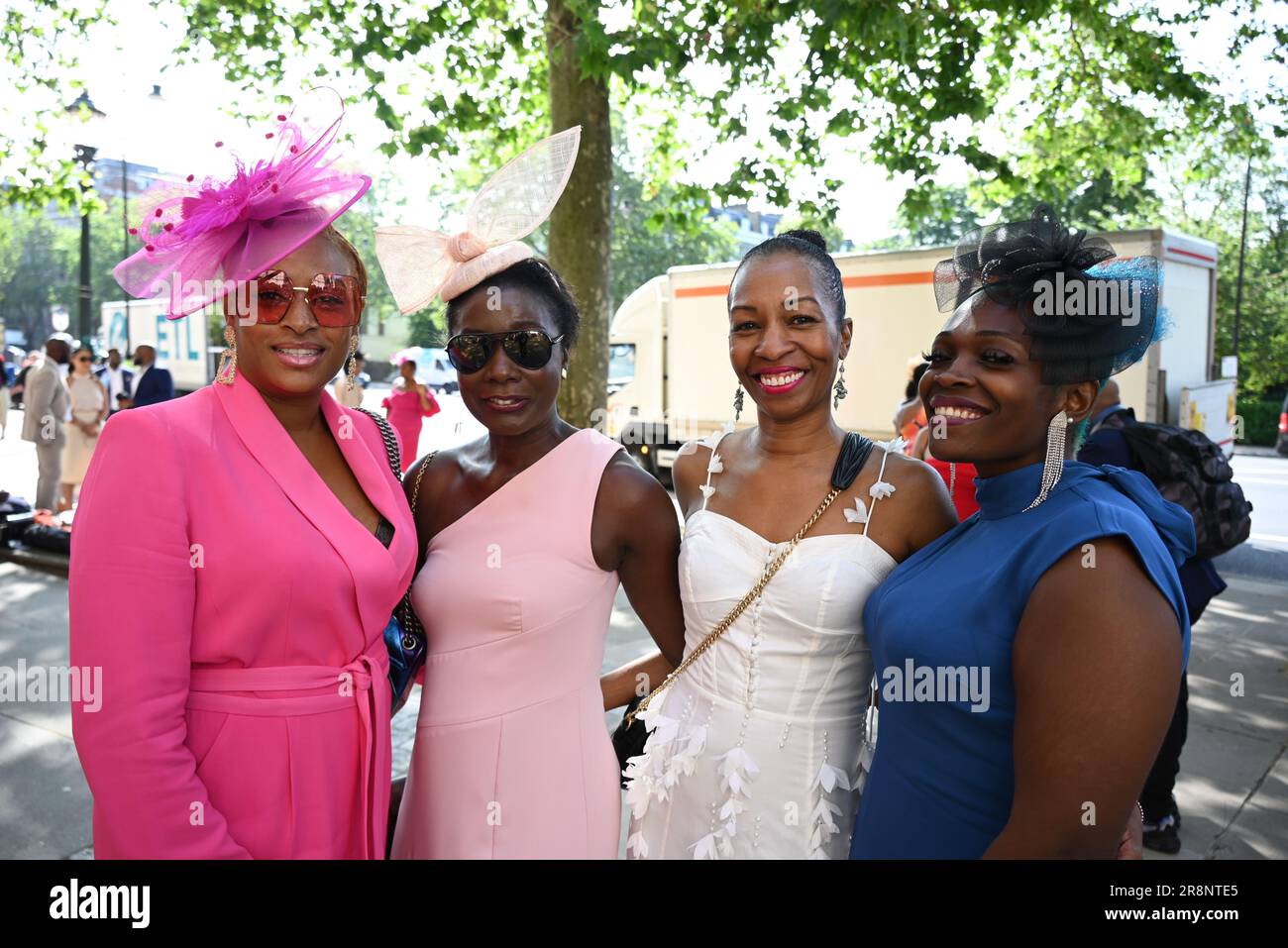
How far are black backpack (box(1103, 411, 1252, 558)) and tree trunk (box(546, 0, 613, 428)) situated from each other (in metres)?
3.62

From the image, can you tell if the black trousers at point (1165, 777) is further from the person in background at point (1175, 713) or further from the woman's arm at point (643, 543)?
the woman's arm at point (643, 543)

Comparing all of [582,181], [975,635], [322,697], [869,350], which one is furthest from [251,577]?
[869,350]

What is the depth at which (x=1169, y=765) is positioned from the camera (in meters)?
3.86

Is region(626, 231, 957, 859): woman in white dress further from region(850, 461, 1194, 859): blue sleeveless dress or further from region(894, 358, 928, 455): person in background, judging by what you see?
region(894, 358, 928, 455): person in background

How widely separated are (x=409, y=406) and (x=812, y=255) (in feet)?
27.6

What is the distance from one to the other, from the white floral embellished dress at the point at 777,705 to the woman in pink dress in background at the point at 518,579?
20 cm

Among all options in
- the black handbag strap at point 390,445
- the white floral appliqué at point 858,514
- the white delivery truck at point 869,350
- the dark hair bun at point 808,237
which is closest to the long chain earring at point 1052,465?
the white floral appliqué at point 858,514

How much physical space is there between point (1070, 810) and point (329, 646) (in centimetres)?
142

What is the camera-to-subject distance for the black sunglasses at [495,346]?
7.68 feet

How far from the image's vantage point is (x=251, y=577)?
1.72 metres

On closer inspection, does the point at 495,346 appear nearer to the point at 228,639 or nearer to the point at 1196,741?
the point at 228,639
